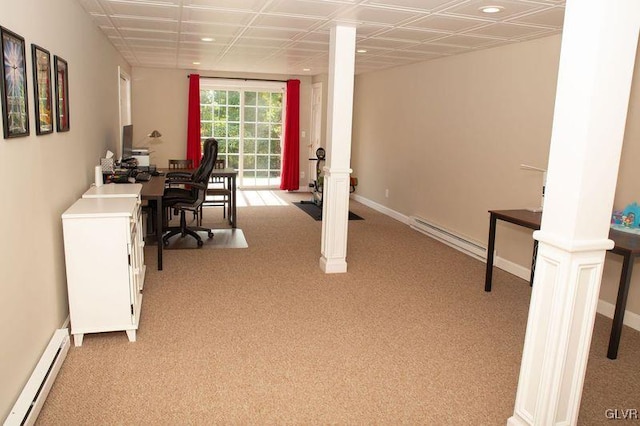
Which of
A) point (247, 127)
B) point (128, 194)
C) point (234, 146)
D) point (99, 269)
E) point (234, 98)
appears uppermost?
point (234, 98)

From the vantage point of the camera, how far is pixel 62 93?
3.27 metres

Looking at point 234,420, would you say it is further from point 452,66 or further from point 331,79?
point 452,66

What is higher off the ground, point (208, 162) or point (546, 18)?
point (546, 18)

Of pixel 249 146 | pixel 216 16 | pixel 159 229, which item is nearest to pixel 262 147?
pixel 249 146

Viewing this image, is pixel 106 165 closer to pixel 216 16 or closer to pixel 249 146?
pixel 216 16

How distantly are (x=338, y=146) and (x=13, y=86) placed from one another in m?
2.79

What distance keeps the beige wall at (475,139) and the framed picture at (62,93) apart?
11.8 ft

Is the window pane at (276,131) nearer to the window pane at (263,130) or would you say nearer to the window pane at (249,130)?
A: the window pane at (263,130)

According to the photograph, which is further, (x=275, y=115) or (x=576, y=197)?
(x=275, y=115)

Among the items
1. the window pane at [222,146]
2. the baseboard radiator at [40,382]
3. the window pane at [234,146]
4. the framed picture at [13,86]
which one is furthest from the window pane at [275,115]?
the framed picture at [13,86]

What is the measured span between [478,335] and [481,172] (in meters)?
2.45

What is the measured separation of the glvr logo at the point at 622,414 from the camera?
251cm

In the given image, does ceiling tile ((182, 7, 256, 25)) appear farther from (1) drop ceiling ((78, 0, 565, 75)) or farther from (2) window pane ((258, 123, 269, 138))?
(2) window pane ((258, 123, 269, 138))

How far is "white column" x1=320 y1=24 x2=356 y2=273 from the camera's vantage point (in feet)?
14.5
